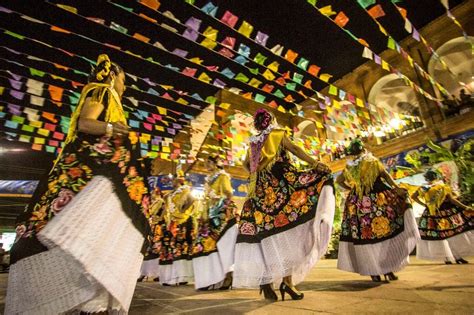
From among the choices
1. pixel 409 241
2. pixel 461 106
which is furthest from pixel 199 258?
pixel 461 106

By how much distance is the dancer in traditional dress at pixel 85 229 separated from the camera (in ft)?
4.40

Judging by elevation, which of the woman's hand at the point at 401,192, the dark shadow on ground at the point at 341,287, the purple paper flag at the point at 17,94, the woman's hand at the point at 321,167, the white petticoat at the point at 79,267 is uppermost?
the purple paper flag at the point at 17,94

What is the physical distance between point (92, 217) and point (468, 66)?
14221 millimetres

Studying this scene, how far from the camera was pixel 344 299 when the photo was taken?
230cm

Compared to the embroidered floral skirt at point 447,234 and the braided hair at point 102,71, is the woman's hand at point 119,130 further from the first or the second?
the embroidered floral skirt at point 447,234

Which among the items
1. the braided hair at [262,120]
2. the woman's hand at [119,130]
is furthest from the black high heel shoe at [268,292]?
the woman's hand at [119,130]

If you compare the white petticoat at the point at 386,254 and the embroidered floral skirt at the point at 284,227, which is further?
the white petticoat at the point at 386,254

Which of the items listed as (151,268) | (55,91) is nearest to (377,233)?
(151,268)

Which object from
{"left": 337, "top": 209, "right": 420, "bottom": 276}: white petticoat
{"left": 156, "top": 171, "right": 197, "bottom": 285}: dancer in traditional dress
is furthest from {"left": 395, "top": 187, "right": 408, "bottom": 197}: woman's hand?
{"left": 156, "top": 171, "right": 197, "bottom": 285}: dancer in traditional dress

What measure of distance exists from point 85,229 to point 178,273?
3688 mm

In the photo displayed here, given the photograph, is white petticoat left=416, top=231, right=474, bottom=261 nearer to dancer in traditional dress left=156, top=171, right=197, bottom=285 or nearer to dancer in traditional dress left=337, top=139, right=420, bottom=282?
dancer in traditional dress left=337, top=139, right=420, bottom=282

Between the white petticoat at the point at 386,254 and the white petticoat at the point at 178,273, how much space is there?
2469 millimetres

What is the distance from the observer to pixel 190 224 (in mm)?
4996

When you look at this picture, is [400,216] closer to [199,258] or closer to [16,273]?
[199,258]
